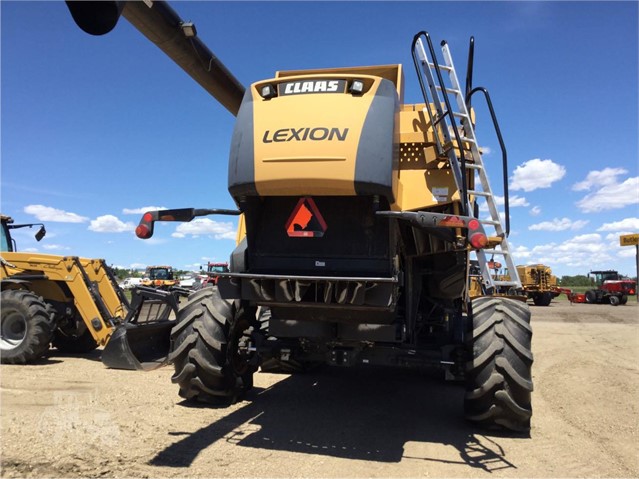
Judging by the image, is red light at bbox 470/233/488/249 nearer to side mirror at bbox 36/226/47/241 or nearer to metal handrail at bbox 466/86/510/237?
metal handrail at bbox 466/86/510/237

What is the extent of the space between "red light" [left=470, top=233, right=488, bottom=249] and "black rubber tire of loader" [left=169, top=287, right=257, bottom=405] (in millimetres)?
2749

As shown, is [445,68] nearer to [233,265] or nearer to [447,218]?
[447,218]

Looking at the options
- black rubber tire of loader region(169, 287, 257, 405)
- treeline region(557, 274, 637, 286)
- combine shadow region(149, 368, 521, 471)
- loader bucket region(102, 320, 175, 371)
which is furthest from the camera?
treeline region(557, 274, 637, 286)

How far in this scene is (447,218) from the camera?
13.0ft

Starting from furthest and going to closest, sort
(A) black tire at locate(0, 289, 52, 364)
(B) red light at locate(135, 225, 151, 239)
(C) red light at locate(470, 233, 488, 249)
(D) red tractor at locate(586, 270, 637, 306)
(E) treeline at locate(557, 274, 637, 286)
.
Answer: (E) treeline at locate(557, 274, 637, 286) → (D) red tractor at locate(586, 270, 637, 306) → (A) black tire at locate(0, 289, 52, 364) → (B) red light at locate(135, 225, 151, 239) → (C) red light at locate(470, 233, 488, 249)

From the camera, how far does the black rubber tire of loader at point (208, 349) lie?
5.19 m

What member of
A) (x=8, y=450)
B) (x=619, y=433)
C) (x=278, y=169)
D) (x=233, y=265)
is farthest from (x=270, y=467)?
(x=619, y=433)

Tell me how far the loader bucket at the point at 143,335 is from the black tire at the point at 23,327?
2283 millimetres

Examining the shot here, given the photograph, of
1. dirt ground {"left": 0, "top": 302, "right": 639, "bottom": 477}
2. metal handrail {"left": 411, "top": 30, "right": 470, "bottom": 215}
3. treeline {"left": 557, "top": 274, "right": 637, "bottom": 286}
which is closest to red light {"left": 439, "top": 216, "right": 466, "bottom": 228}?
metal handrail {"left": 411, "top": 30, "right": 470, "bottom": 215}

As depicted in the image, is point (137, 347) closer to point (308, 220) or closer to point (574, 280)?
point (308, 220)

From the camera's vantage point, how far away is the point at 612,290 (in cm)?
3447

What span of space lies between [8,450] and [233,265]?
90.6 inches

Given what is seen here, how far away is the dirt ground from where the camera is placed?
12.9ft

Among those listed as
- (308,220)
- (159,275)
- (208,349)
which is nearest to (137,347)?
(208,349)
